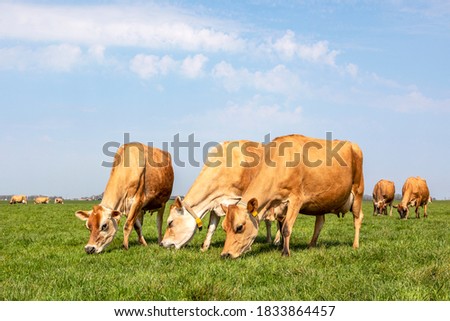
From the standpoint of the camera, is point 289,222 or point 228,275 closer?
point 228,275

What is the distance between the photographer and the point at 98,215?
1155 cm

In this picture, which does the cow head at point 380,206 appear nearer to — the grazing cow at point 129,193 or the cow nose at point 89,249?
the grazing cow at point 129,193

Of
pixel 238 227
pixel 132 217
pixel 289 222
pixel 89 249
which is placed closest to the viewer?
pixel 238 227

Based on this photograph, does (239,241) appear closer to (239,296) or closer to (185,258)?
(185,258)

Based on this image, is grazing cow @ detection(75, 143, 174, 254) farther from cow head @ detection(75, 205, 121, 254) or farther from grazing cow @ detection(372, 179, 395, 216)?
grazing cow @ detection(372, 179, 395, 216)

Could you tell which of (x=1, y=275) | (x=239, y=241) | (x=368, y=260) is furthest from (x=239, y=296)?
(x=1, y=275)

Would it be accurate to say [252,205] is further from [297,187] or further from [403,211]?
[403,211]

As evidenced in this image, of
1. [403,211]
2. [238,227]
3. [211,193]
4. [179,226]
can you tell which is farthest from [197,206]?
[403,211]

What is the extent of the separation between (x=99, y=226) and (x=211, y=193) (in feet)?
8.96

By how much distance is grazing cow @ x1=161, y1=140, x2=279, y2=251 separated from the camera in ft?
38.9

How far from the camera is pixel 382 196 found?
36656 millimetres

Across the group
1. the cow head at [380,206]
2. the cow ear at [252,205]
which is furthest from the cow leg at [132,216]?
the cow head at [380,206]

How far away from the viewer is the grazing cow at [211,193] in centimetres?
1185

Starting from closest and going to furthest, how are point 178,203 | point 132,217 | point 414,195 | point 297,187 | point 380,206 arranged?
point 297,187
point 178,203
point 132,217
point 414,195
point 380,206
